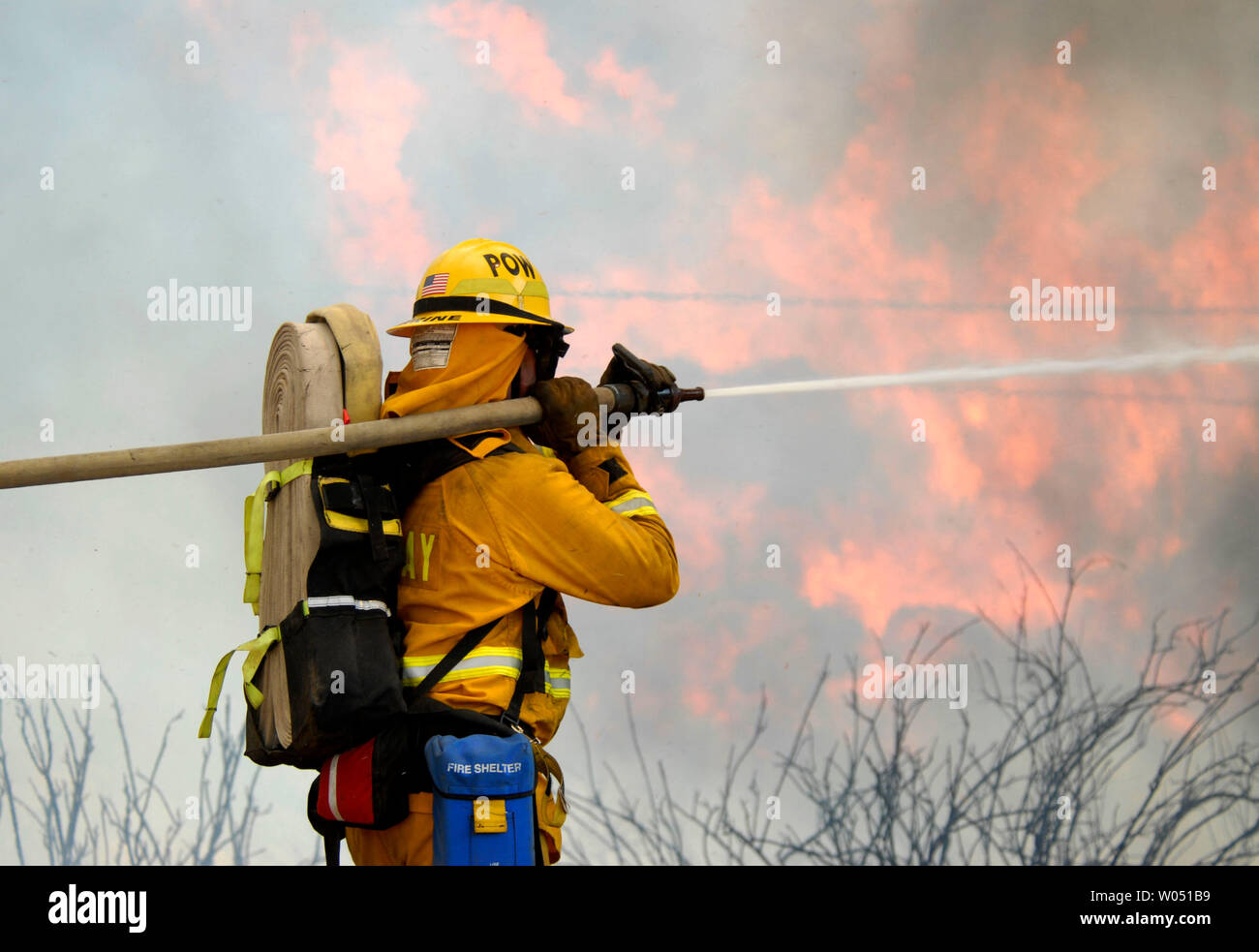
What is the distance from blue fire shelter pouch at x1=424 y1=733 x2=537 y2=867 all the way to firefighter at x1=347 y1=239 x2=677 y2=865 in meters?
0.20

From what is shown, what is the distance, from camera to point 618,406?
5.35 meters

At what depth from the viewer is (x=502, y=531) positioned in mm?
4934

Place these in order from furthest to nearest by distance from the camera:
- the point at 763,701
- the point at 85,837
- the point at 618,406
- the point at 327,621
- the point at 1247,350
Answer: the point at 1247,350, the point at 763,701, the point at 85,837, the point at 618,406, the point at 327,621

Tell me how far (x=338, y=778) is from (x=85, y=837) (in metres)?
4.73

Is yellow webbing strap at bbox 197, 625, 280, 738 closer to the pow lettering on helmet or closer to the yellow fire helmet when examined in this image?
the yellow fire helmet

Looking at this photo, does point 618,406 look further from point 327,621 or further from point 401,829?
point 401,829

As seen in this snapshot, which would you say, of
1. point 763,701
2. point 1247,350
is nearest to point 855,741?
point 763,701

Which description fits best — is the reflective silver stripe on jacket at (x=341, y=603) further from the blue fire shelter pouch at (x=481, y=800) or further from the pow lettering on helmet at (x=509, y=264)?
the pow lettering on helmet at (x=509, y=264)

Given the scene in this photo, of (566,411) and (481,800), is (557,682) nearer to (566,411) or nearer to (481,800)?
(481,800)

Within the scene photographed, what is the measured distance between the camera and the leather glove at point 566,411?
16.8ft

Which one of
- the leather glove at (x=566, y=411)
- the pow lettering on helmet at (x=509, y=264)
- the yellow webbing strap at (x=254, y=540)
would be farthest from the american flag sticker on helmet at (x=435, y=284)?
the yellow webbing strap at (x=254, y=540)

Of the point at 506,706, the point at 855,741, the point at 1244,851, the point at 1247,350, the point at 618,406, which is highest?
the point at 1247,350

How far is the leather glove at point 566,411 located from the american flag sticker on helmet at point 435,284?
49cm

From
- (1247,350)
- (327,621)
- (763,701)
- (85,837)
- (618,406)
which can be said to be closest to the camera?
(327,621)
